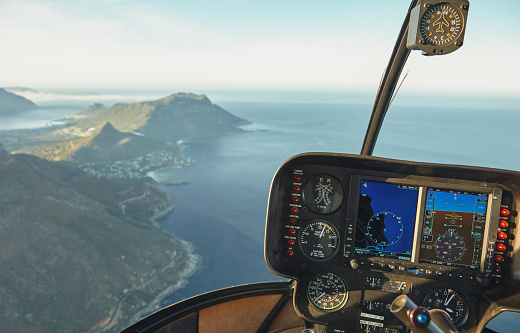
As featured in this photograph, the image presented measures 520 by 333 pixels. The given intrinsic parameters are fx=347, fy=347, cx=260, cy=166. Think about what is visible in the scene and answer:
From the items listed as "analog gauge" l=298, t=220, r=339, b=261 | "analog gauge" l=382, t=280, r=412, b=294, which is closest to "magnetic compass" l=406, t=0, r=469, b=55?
"analog gauge" l=298, t=220, r=339, b=261

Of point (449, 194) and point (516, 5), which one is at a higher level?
point (516, 5)

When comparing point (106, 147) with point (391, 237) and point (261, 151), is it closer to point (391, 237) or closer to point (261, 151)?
point (261, 151)

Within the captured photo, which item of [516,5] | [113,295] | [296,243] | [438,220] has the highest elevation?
[516,5]

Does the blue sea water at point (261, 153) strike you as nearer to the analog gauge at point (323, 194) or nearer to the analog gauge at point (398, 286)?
the analog gauge at point (323, 194)

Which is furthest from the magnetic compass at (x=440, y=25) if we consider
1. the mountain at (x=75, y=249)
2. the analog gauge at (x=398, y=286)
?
the mountain at (x=75, y=249)

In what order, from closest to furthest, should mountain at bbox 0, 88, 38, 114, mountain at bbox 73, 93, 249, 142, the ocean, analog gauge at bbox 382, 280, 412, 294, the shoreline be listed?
analog gauge at bbox 382, 280, 412, 294 → mountain at bbox 0, 88, 38, 114 → the ocean → the shoreline → mountain at bbox 73, 93, 249, 142

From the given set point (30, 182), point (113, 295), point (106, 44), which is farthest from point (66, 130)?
point (113, 295)

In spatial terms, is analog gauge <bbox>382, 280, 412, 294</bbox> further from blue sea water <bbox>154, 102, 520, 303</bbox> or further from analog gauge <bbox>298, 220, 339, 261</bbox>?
blue sea water <bbox>154, 102, 520, 303</bbox>

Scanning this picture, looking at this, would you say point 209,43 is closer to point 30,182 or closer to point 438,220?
point 30,182
